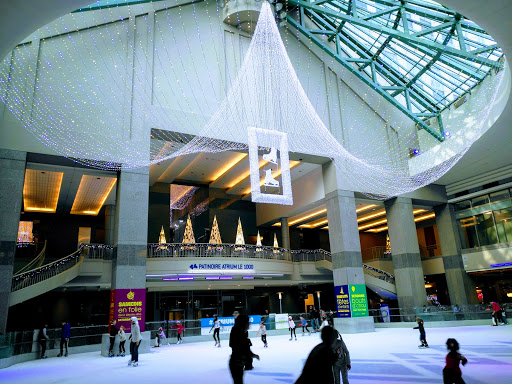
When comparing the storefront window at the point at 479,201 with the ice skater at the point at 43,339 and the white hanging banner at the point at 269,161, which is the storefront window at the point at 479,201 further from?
the ice skater at the point at 43,339

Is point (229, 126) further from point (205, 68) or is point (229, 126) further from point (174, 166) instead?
point (174, 166)

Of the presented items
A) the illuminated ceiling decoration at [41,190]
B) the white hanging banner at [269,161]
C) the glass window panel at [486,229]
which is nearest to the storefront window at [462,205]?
the glass window panel at [486,229]

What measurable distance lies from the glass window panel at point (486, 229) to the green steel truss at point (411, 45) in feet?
24.0

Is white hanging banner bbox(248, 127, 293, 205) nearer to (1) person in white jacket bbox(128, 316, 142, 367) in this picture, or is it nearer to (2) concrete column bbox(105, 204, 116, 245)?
(1) person in white jacket bbox(128, 316, 142, 367)

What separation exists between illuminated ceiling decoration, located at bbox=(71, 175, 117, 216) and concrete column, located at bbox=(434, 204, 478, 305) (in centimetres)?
2323

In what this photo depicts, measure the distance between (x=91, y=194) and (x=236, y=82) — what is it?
1307 centimetres

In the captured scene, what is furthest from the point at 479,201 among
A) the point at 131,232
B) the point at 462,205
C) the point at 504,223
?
→ the point at 131,232

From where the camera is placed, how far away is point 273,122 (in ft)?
71.4

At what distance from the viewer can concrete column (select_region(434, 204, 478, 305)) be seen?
2731cm

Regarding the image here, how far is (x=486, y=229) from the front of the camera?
27078 millimetres

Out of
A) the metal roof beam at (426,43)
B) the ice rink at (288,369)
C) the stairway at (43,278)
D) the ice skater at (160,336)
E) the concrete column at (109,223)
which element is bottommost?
the ice rink at (288,369)

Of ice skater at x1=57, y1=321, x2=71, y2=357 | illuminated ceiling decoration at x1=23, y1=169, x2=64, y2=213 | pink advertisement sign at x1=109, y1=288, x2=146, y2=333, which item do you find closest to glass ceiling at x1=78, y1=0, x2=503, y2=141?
illuminated ceiling decoration at x1=23, y1=169, x2=64, y2=213

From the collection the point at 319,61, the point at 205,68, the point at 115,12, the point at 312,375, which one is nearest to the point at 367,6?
the point at 319,61

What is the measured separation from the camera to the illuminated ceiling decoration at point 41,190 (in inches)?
904
